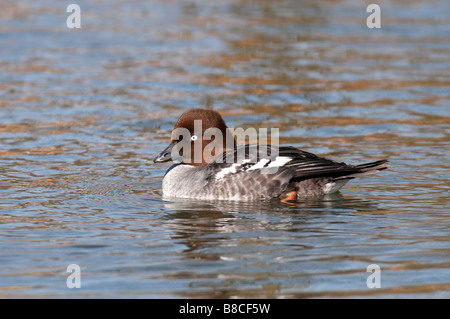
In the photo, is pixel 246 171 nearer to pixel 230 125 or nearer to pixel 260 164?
pixel 260 164

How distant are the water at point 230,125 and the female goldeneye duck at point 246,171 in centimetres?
26

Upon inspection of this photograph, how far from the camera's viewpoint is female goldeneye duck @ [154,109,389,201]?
9.62 m

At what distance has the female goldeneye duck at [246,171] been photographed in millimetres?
9625

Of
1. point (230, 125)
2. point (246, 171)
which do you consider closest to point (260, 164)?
point (246, 171)

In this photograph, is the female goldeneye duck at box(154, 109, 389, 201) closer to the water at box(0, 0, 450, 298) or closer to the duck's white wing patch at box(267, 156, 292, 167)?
the duck's white wing patch at box(267, 156, 292, 167)

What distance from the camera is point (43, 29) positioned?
67.6ft

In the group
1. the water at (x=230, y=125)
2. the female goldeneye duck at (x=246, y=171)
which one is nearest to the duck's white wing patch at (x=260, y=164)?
the female goldeneye duck at (x=246, y=171)

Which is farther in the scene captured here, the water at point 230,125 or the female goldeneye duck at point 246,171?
the female goldeneye duck at point 246,171

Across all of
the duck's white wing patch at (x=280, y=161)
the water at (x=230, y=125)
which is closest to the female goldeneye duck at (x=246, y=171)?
the duck's white wing patch at (x=280, y=161)

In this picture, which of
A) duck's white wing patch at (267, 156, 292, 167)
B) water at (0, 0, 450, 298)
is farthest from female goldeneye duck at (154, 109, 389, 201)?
water at (0, 0, 450, 298)

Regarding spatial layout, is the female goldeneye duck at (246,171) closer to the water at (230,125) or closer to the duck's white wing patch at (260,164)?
the duck's white wing patch at (260,164)

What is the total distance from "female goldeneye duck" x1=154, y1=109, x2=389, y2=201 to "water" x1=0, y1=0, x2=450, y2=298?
0.85ft

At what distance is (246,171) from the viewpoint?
9719 mm

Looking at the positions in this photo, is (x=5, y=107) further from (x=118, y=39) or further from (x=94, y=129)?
(x=118, y=39)
